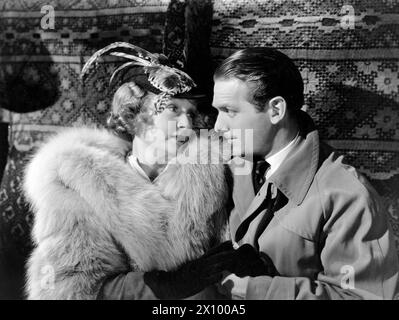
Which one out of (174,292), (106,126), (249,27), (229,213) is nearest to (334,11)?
(249,27)

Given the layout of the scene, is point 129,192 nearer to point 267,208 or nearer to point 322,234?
point 267,208

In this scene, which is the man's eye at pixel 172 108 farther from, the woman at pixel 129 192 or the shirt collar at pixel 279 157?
the shirt collar at pixel 279 157

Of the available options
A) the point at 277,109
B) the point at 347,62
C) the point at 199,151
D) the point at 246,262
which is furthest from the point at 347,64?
the point at 246,262

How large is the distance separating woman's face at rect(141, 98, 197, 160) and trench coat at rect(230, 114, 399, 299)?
0.92ft

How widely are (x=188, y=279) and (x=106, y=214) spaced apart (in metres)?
0.28

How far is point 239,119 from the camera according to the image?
1316mm

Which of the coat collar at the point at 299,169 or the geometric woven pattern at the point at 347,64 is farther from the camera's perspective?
the geometric woven pattern at the point at 347,64

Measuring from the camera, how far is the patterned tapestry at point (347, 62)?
141 centimetres

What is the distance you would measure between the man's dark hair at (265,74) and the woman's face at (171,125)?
15cm

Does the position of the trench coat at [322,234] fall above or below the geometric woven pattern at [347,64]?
below

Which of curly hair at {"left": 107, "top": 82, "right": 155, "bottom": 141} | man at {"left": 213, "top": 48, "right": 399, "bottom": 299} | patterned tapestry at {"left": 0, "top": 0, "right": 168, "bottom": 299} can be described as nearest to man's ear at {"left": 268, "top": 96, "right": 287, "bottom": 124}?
man at {"left": 213, "top": 48, "right": 399, "bottom": 299}

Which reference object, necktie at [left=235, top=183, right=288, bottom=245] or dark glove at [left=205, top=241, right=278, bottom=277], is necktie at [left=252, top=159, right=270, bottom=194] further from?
dark glove at [left=205, top=241, right=278, bottom=277]

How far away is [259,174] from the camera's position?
1.42 meters

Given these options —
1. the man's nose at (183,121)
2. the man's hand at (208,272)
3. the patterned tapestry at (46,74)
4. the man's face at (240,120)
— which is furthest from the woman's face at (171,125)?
the man's hand at (208,272)
